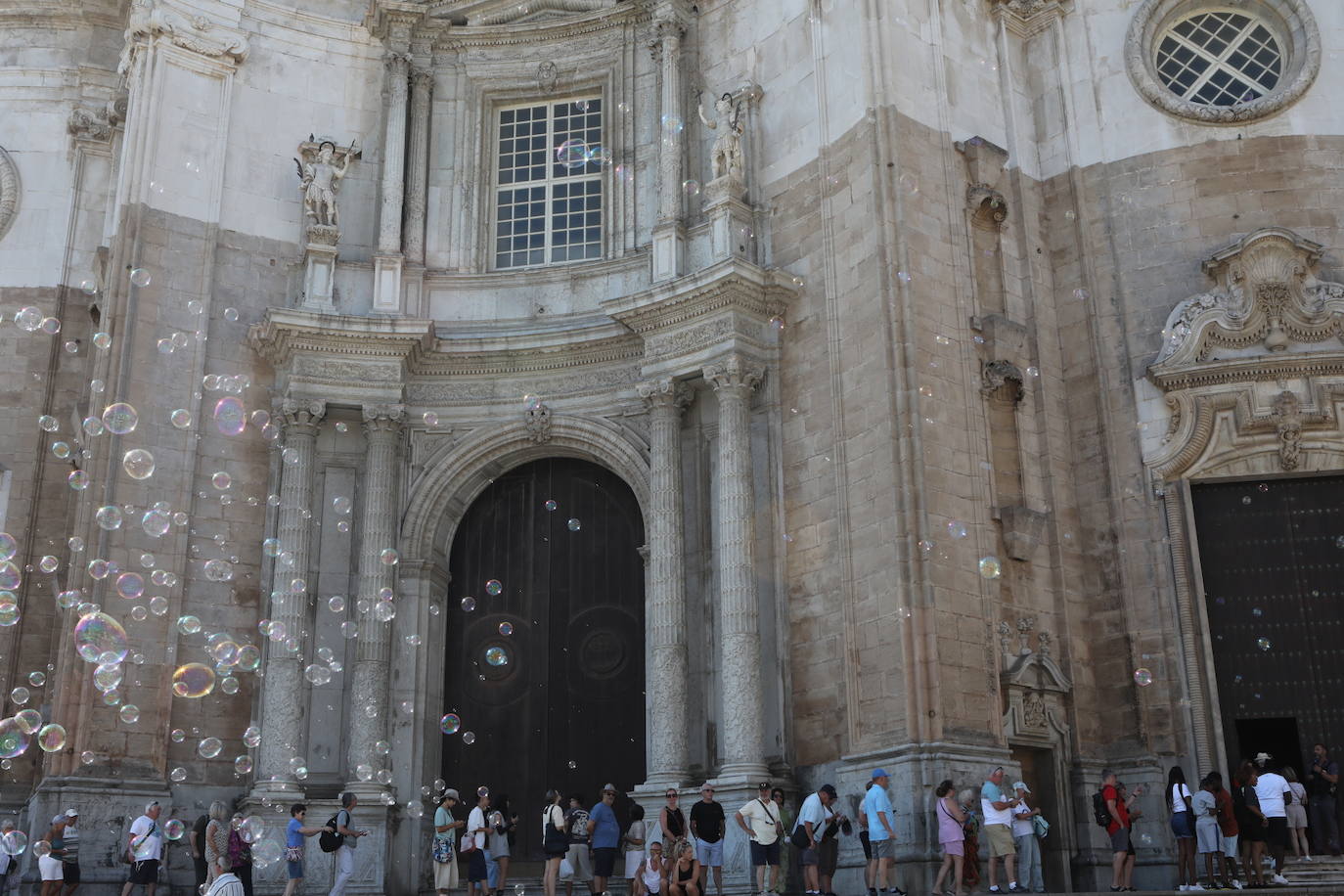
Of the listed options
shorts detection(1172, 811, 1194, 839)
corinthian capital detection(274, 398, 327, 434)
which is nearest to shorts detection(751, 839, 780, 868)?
shorts detection(1172, 811, 1194, 839)

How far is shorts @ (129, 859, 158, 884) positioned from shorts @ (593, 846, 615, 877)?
19.0ft

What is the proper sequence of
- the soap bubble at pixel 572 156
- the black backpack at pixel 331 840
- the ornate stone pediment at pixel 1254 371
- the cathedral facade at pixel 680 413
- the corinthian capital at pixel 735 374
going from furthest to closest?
the soap bubble at pixel 572 156
the corinthian capital at pixel 735 374
the ornate stone pediment at pixel 1254 371
the cathedral facade at pixel 680 413
the black backpack at pixel 331 840

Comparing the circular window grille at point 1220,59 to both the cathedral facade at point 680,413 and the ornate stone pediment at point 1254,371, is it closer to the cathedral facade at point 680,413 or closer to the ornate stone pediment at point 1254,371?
the cathedral facade at point 680,413

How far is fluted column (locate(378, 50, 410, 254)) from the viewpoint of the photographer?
82.7 ft

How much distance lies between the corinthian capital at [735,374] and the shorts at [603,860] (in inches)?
279

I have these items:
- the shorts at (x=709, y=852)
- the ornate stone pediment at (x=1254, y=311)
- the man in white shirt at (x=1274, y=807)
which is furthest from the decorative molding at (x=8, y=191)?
the man in white shirt at (x=1274, y=807)

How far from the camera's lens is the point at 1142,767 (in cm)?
2066

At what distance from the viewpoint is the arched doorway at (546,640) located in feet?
76.9

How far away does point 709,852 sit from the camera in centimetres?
1833

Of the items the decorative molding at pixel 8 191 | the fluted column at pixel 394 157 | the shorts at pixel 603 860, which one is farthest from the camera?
the decorative molding at pixel 8 191

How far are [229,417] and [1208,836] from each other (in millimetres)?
15657

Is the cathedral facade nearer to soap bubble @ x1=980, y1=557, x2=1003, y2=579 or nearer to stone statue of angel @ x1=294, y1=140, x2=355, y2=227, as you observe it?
stone statue of angel @ x1=294, y1=140, x2=355, y2=227

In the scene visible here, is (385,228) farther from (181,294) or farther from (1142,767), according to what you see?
(1142,767)

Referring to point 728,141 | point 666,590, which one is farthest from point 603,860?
point 728,141
